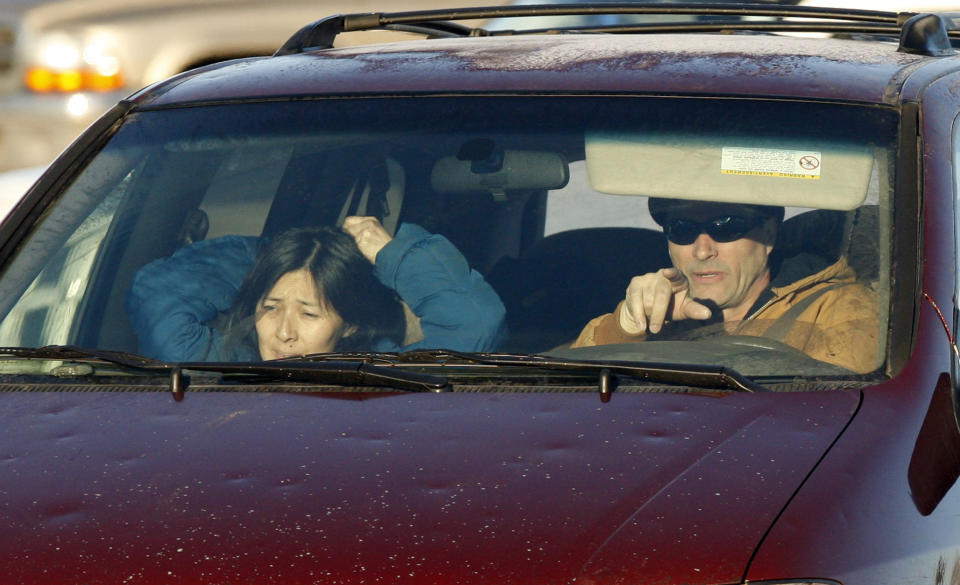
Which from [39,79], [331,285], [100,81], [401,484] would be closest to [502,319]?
[331,285]

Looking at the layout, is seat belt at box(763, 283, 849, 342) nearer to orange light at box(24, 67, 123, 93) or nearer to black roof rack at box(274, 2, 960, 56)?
black roof rack at box(274, 2, 960, 56)

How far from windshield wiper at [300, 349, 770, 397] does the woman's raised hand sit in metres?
0.38

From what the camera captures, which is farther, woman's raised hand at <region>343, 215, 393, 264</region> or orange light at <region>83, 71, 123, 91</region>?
orange light at <region>83, 71, 123, 91</region>

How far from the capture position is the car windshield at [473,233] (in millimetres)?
2957

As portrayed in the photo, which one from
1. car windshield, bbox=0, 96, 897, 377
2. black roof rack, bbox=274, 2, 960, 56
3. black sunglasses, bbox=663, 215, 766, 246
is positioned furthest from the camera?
black roof rack, bbox=274, 2, 960, 56

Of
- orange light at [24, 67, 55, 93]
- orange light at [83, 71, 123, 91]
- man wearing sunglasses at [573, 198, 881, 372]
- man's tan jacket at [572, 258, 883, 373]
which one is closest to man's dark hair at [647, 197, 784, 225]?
man wearing sunglasses at [573, 198, 881, 372]

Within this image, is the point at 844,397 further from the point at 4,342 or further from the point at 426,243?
the point at 4,342

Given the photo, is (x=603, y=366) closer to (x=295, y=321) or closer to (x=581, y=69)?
(x=295, y=321)

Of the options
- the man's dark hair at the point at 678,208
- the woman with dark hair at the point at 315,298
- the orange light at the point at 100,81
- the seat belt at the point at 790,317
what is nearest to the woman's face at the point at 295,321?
the woman with dark hair at the point at 315,298

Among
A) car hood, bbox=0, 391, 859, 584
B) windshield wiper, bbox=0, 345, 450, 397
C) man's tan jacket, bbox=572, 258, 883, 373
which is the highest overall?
man's tan jacket, bbox=572, 258, 883, 373

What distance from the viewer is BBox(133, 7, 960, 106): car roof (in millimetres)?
3164

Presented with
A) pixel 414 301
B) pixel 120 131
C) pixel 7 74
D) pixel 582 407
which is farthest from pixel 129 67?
pixel 582 407

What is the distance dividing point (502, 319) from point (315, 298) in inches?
15.3

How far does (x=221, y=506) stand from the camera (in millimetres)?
2305
